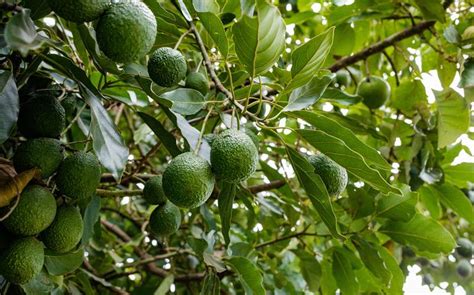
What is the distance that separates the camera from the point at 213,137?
46.5 inches

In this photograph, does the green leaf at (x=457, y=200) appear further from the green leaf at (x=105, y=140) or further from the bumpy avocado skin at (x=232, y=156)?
the green leaf at (x=105, y=140)

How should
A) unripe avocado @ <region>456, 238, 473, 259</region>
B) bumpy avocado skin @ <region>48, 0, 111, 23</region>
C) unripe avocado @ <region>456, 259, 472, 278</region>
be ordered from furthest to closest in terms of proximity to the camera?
1. unripe avocado @ <region>456, 259, 472, 278</region>
2. unripe avocado @ <region>456, 238, 473, 259</region>
3. bumpy avocado skin @ <region>48, 0, 111, 23</region>

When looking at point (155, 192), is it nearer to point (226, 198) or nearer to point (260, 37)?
point (226, 198)

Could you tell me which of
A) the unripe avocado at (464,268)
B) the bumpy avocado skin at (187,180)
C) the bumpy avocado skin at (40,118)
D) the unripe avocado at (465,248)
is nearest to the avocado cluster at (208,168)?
the bumpy avocado skin at (187,180)

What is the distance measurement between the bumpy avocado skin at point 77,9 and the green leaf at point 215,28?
240mm

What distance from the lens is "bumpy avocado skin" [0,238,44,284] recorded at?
1.00m

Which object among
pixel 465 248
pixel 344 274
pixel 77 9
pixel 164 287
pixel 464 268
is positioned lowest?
pixel 464 268

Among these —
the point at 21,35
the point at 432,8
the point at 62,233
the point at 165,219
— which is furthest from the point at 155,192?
the point at 432,8

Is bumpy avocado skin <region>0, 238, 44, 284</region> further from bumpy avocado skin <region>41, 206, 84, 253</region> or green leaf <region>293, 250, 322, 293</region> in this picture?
green leaf <region>293, 250, 322, 293</region>

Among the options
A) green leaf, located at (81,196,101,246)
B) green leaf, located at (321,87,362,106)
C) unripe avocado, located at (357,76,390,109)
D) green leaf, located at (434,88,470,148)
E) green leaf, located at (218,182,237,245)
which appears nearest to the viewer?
green leaf, located at (218,182,237,245)

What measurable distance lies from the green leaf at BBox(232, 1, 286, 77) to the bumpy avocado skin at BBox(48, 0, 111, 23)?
251 millimetres

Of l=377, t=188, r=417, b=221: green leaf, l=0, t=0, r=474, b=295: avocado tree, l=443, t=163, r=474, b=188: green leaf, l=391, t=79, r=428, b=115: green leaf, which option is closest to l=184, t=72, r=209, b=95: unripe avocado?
l=0, t=0, r=474, b=295: avocado tree

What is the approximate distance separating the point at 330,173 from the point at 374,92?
3.08 ft

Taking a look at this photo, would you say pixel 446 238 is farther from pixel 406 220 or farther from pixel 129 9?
pixel 129 9
